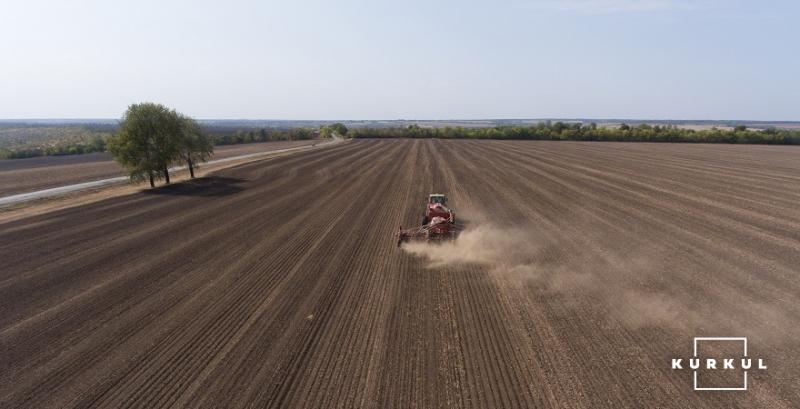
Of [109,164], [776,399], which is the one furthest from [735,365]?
[109,164]

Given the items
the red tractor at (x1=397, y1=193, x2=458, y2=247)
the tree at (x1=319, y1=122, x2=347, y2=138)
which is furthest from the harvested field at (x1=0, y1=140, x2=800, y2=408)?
the tree at (x1=319, y1=122, x2=347, y2=138)

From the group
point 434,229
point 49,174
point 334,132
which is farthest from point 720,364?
point 334,132

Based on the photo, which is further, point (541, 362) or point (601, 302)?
point (601, 302)

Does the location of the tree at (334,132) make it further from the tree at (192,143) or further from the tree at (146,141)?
the tree at (146,141)

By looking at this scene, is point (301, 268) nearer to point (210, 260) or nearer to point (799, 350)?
point (210, 260)

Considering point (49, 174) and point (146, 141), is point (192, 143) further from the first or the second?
point (49, 174)
